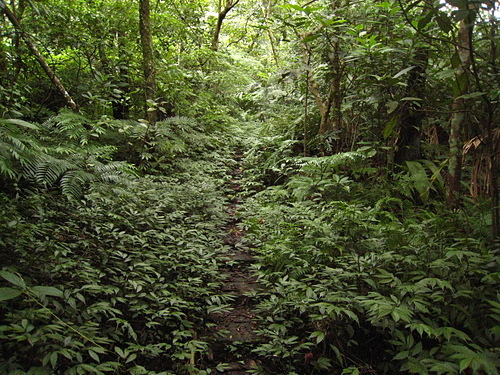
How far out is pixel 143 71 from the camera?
6.84 metres

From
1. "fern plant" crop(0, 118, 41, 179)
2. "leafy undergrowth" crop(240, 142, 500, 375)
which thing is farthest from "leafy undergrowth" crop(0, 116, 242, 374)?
"leafy undergrowth" crop(240, 142, 500, 375)

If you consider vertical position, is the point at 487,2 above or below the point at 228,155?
above

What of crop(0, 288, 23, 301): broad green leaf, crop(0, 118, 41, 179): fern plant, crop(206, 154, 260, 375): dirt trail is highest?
crop(0, 118, 41, 179): fern plant

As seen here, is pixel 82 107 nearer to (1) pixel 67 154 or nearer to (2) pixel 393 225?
(1) pixel 67 154

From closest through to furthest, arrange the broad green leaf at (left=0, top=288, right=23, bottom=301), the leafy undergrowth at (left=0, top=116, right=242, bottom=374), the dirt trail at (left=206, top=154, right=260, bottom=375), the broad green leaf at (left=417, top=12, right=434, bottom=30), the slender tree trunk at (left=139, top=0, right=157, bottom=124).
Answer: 1. the broad green leaf at (left=0, top=288, right=23, bottom=301)
2. the leafy undergrowth at (left=0, top=116, right=242, bottom=374)
3. the broad green leaf at (left=417, top=12, right=434, bottom=30)
4. the dirt trail at (left=206, top=154, right=260, bottom=375)
5. the slender tree trunk at (left=139, top=0, right=157, bottom=124)

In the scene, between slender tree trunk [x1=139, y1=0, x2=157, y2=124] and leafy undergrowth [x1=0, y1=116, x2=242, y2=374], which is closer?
leafy undergrowth [x1=0, y1=116, x2=242, y2=374]

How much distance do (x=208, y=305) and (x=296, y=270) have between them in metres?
0.85

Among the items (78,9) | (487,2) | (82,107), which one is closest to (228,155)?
(82,107)

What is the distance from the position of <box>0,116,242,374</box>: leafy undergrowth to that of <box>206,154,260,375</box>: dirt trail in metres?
0.15

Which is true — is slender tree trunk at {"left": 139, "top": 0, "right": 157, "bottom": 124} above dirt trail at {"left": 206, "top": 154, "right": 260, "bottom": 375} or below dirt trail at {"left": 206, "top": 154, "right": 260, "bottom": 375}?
above

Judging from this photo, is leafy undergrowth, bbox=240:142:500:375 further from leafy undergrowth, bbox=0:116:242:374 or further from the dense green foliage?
leafy undergrowth, bbox=0:116:242:374

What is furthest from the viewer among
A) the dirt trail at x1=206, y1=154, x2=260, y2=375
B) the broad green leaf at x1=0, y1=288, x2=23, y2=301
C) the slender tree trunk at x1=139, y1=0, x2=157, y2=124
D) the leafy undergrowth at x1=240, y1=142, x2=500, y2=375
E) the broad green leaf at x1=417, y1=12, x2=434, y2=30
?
the slender tree trunk at x1=139, y1=0, x2=157, y2=124

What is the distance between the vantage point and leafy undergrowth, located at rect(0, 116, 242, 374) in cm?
187

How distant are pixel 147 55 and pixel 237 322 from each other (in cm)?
544
